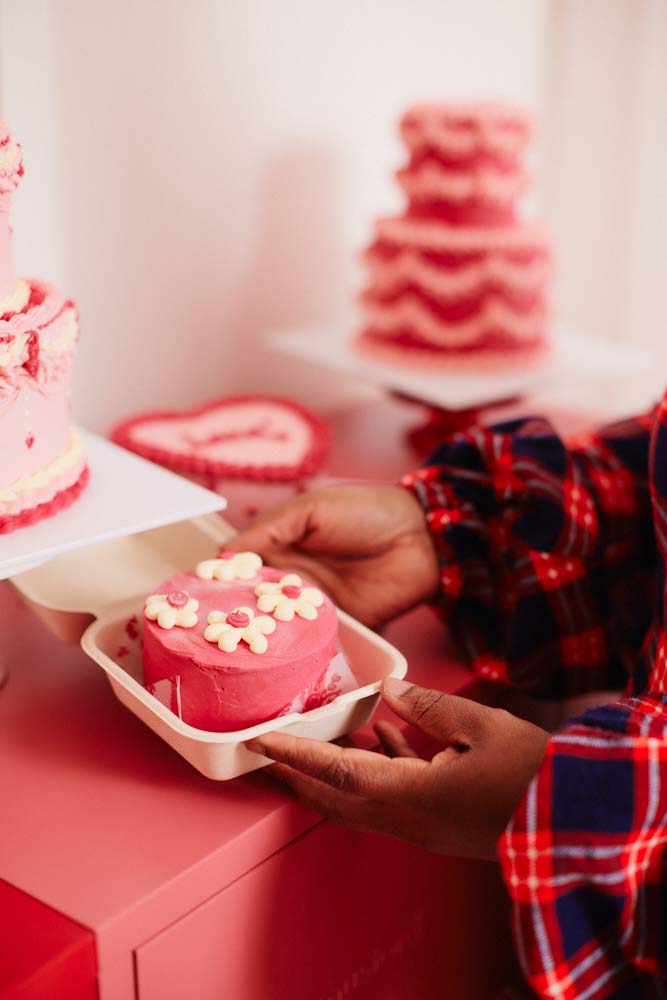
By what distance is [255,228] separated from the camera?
1.25m

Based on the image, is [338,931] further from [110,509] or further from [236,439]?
[236,439]

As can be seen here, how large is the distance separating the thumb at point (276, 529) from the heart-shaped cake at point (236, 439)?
16 centimetres

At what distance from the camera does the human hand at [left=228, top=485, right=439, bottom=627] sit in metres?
0.79

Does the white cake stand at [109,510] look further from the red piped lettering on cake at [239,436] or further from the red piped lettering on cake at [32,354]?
the red piped lettering on cake at [239,436]

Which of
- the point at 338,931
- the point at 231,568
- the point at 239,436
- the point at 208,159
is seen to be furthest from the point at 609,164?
the point at 338,931

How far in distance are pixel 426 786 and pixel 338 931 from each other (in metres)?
0.16

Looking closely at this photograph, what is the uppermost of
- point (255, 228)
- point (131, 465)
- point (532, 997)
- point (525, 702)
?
point (255, 228)

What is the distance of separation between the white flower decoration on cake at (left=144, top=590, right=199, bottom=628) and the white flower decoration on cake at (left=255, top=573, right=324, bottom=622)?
4cm

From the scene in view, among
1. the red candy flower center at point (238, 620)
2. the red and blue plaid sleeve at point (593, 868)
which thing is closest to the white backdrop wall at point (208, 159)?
the red candy flower center at point (238, 620)

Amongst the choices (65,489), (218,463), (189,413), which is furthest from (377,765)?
(189,413)

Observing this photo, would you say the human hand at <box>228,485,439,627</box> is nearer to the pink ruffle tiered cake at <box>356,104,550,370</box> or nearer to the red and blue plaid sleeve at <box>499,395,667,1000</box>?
the red and blue plaid sleeve at <box>499,395,667,1000</box>

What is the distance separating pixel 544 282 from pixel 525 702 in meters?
0.52

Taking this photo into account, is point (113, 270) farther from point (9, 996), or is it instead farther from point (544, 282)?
point (9, 996)

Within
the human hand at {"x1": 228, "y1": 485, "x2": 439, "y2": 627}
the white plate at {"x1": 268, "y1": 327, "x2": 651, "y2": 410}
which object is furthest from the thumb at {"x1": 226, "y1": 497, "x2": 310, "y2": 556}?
the white plate at {"x1": 268, "y1": 327, "x2": 651, "y2": 410}
